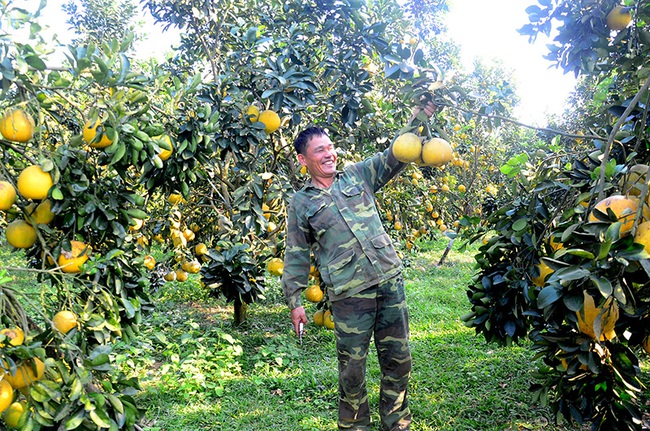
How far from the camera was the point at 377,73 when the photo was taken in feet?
14.9

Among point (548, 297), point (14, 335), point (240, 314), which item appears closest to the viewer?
point (548, 297)

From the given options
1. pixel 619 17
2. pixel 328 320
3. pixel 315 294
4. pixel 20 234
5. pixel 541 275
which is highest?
pixel 619 17

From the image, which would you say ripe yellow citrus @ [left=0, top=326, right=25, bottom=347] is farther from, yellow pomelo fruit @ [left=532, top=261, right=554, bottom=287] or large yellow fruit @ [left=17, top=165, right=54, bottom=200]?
yellow pomelo fruit @ [left=532, top=261, right=554, bottom=287]

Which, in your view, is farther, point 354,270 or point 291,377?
point 291,377

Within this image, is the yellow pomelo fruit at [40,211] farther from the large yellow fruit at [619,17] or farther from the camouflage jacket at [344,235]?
the large yellow fruit at [619,17]

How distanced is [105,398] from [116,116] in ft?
3.58

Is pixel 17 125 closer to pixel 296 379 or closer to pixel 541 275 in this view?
pixel 541 275

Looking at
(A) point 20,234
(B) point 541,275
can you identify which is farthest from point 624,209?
(A) point 20,234

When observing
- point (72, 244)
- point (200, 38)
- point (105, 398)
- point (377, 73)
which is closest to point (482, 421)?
point (105, 398)

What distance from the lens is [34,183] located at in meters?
1.89

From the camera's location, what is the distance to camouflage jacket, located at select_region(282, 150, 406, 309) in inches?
91.4

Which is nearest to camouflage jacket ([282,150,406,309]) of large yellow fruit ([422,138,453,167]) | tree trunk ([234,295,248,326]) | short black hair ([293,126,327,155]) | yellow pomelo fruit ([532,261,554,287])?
short black hair ([293,126,327,155])

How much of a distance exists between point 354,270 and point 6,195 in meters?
1.53

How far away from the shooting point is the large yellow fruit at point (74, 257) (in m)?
2.02
